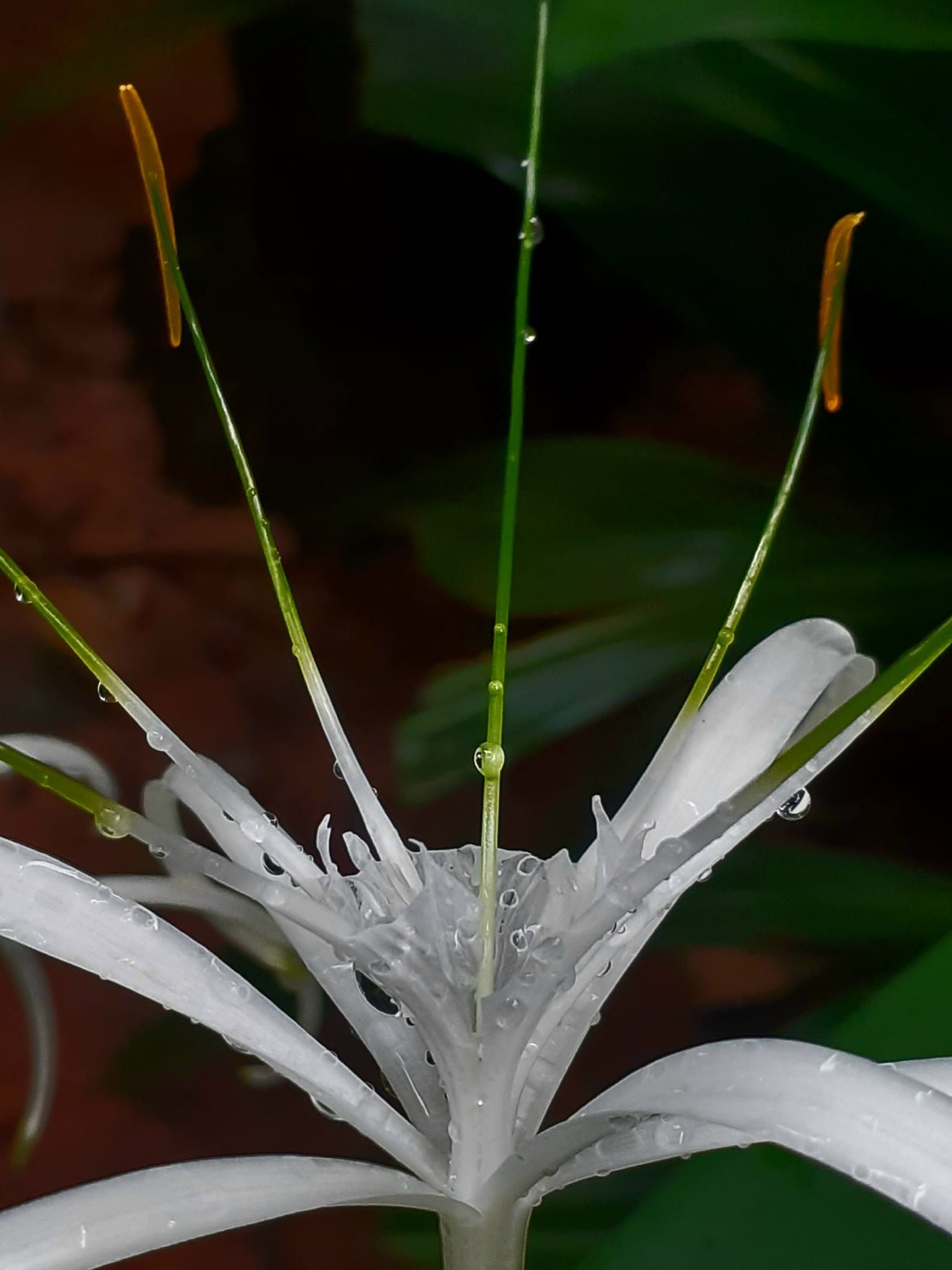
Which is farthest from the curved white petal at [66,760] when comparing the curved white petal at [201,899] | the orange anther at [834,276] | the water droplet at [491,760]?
the orange anther at [834,276]

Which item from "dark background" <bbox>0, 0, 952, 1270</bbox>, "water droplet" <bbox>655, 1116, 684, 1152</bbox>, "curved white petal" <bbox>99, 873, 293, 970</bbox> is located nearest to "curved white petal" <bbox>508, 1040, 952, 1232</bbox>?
"water droplet" <bbox>655, 1116, 684, 1152</bbox>

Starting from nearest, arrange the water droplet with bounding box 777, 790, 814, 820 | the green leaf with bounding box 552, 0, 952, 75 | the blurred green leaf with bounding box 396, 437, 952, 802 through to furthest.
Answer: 1. the water droplet with bounding box 777, 790, 814, 820
2. the green leaf with bounding box 552, 0, 952, 75
3. the blurred green leaf with bounding box 396, 437, 952, 802

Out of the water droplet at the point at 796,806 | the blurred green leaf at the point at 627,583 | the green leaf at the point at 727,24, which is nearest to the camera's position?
the water droplet at the point at 796,806

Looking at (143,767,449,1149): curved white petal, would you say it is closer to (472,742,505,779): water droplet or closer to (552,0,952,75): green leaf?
(472,742,505,779): water droplet

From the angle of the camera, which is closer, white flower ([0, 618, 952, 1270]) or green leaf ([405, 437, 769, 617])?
white flower ([0, 618, 952, 1270])

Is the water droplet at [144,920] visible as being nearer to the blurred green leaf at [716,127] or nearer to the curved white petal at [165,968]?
the curved white petal at [165,968]

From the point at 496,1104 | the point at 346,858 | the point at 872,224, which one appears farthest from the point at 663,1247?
the point at 872,224

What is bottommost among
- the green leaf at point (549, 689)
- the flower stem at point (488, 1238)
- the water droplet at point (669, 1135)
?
the flower stem at point (488, 1238)

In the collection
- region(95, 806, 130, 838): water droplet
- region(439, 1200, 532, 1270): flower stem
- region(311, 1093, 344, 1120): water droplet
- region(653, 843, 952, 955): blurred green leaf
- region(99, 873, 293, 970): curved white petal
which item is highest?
region(653, 843, 952, 955): blurred green leaf
